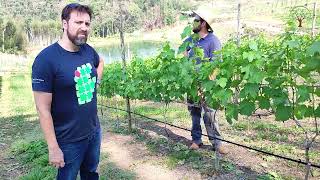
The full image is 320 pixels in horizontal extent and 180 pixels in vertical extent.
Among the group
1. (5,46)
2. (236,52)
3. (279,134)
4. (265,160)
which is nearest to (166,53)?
(236,52)

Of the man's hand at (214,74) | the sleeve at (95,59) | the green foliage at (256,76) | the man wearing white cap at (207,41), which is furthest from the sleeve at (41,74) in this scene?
the man wearing white cap at (207,41)

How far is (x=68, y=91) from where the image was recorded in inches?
119

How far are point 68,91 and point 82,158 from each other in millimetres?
683

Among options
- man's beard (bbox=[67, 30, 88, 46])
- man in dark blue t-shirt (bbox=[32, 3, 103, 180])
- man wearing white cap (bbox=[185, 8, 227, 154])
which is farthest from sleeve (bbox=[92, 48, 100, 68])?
man wearing white cap (bbox=[185, 8, 227, 154])

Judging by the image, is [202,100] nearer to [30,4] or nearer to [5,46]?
[5,46]

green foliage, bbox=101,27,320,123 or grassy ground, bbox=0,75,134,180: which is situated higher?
green foliage, bbox=101,27,320,123

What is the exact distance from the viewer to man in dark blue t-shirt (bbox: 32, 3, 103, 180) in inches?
114

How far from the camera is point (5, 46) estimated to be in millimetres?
62219

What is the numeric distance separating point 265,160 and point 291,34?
8.19ft

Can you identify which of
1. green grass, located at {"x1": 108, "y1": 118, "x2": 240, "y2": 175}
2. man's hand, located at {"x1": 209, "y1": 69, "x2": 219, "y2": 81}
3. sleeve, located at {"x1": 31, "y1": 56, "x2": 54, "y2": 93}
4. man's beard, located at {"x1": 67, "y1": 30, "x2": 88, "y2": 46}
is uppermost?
man's beard, located at {"x1": 67, "y1": 30, "x2": 88, "y2": 46}

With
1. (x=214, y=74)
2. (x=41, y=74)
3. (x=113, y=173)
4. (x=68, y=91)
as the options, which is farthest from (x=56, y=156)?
(x=113, y=173)

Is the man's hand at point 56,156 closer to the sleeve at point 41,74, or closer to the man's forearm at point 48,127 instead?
the man's forearm at point 48,127

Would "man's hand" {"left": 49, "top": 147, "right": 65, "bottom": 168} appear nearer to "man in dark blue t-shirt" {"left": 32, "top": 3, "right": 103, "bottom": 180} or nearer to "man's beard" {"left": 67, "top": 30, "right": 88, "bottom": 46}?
"man in dark blue t-shirt" {"left": 32, "top": 3, "right": 103, "bottom": 180}

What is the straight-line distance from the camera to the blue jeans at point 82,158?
3.16 metres
